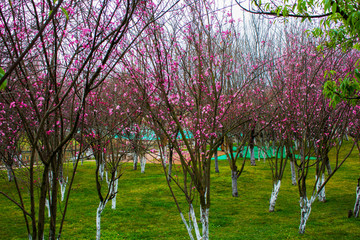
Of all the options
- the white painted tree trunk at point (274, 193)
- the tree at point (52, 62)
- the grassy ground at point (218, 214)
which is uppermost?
the tree at point (52, 62)

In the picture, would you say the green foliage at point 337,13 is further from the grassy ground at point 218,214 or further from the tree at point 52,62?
the grassy ground at point 218,214

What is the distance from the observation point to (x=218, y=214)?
14.6 metres

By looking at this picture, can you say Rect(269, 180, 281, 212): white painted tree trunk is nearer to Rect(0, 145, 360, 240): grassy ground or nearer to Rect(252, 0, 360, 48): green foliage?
Rect(0, 145, 360, 240): grassy ground

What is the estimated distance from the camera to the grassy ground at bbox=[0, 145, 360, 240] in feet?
38.2

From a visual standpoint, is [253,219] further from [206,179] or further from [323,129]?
[206,179]

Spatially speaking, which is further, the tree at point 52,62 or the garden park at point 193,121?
the garden park at point 193,121

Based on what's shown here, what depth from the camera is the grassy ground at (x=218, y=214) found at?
459 inches

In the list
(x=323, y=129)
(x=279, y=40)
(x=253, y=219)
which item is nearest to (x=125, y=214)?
(x=253, y=219)

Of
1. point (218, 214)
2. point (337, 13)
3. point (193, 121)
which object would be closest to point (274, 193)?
point (218, 214)

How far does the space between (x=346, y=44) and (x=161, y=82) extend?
3.37 meters

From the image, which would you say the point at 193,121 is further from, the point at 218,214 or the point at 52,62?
the point at 218,214

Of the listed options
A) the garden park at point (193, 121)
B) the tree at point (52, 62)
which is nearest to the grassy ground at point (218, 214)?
the garden park at point (193, 121)

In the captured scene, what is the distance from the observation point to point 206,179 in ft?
24.0

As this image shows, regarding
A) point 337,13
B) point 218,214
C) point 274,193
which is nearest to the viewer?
point 337,13
